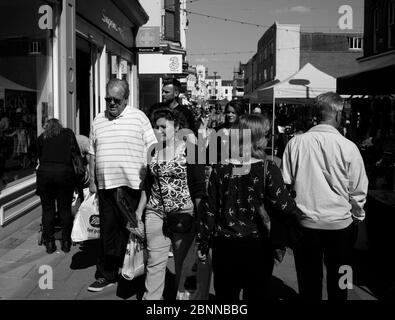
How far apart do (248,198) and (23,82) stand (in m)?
5.82

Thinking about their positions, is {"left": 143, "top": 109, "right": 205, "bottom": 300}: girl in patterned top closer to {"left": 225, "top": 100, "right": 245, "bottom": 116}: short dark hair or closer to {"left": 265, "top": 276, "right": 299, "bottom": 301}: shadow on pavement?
{"left": 265, "top": 276, "right": 299, "bottom": 301}: shadow on pavement

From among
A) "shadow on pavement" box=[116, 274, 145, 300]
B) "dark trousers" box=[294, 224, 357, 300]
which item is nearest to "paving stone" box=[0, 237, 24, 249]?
"shadow on pavement" box=[116, 274, 145, 300]

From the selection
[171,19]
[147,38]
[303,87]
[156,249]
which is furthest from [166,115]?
[171,19]

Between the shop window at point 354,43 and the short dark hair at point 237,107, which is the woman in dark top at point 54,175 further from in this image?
the shop window at point 354,43

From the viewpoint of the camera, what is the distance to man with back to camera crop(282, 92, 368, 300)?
3486 millimetres

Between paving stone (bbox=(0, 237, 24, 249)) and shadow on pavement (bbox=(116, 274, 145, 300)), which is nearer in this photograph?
shadow on pavement (bbox=(116, 274, 145, 300))

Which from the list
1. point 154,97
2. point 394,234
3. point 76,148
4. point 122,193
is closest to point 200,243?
point 122,193

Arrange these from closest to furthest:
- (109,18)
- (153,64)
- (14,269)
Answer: (14,269) < (109,18) < (153,64)

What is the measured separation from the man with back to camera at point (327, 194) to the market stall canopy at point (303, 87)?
11.6m

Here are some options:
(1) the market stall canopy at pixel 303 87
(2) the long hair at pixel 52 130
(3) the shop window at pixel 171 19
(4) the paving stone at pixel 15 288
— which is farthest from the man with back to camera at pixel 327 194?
(3) the shop window at pixel 171 19

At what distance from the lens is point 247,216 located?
10.7ft

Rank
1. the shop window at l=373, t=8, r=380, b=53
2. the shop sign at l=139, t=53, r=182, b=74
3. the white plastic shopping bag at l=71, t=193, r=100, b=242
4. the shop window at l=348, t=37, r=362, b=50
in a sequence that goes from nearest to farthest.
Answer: the white plastic shopping bag at l=71, t=193, r=100, b=242 → the shop sign at l=139, t=53, r=182, b=74 → the shop window at l=373, t=8, r=380, b=53 → the shop window at l=348, t=37, r=362, b=50

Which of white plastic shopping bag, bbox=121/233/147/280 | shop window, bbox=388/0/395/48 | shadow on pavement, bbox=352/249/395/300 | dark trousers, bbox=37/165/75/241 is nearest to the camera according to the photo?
white plastic shopping bag, bbox=121/233/147/280

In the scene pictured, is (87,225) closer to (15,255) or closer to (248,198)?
(15,255)
